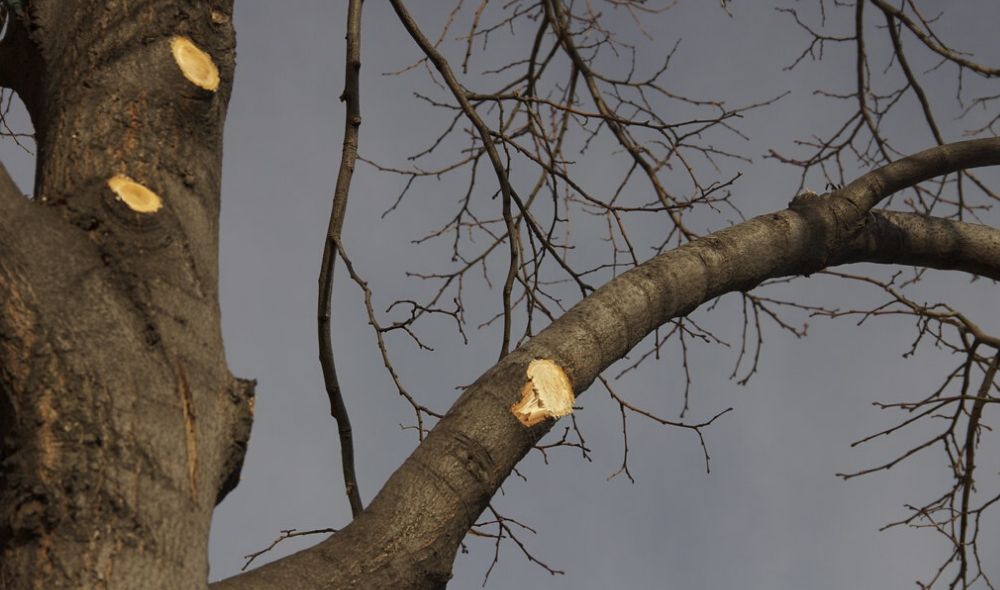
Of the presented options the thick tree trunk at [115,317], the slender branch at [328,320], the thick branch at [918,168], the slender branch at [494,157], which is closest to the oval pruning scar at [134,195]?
the thick tree trunk at [115,317]

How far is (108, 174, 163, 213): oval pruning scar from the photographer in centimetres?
171

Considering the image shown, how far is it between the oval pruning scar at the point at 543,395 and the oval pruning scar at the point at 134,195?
792mm

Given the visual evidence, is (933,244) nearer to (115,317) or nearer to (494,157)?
(494,157)

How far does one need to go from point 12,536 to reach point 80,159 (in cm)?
71

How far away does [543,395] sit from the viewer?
199 centimetres

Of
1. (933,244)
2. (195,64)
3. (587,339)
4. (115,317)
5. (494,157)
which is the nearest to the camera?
(115,317)

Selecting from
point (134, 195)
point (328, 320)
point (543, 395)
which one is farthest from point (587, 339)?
point (134, 195)

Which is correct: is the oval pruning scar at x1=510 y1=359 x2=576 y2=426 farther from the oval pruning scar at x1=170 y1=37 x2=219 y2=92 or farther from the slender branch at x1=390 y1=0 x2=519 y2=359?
the oval pruning scar at x1=170 y1=37 x2=219 y2=92

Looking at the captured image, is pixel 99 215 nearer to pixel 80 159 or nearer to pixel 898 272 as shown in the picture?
pixel 80 159

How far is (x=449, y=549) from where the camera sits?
1.78 meters

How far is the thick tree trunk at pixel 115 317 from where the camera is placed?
4.68ft

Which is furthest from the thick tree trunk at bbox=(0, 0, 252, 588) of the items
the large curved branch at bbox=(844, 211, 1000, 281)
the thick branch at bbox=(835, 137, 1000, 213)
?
the large curved branch at bbox=(844, 211, 1000, 281)

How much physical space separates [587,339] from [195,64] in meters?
1.01

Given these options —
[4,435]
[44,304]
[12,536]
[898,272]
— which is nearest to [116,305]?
[44,304]
